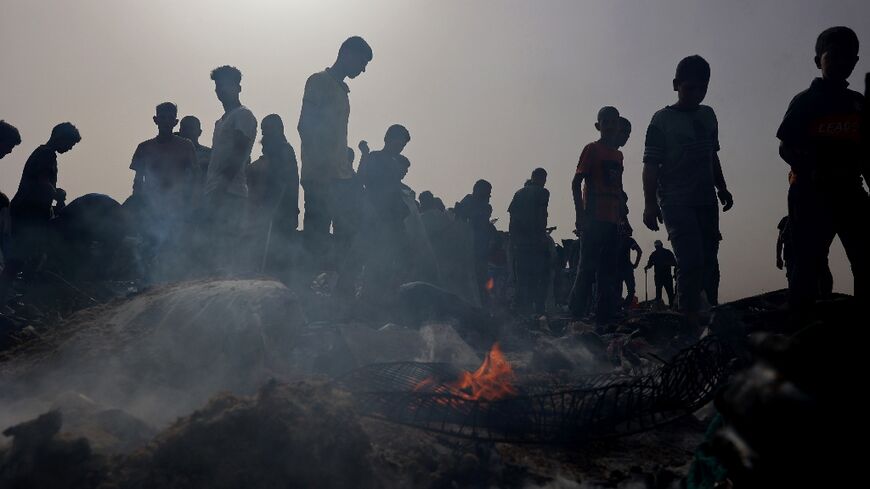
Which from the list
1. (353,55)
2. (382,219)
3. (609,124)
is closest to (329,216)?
(382,219)

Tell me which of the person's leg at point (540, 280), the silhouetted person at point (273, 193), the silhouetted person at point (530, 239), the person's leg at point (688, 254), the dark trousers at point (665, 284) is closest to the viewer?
the person's leg at point (688, 254)

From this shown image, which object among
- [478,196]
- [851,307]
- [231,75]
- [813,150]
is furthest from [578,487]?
[478,196]

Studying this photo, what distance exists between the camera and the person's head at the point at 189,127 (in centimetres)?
781

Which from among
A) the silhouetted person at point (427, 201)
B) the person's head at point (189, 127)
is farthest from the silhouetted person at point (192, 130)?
the silhouetted person at point (427, 201)

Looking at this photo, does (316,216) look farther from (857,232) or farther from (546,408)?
(857,232)

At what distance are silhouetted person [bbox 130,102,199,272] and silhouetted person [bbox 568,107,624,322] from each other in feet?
15.7

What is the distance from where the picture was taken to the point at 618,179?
6.72 meters

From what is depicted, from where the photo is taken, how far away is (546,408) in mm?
2977

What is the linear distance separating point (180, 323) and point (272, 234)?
3.41 meters

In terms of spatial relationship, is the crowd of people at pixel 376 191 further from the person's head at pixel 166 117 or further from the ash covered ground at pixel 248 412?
the ash covered ground at pixel 248 412

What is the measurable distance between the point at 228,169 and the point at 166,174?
4.56 feet

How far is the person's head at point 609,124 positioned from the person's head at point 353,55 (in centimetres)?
294

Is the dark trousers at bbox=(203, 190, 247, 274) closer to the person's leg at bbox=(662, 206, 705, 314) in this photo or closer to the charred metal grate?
the charred metal grate

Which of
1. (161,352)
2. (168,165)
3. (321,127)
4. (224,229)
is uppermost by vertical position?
(321,127)
